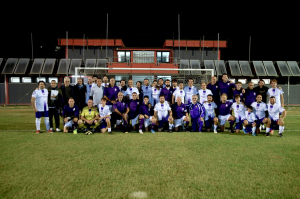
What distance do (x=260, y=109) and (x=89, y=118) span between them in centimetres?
561

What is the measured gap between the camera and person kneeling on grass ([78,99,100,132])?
251 inches

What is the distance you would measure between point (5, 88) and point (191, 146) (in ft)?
70.5

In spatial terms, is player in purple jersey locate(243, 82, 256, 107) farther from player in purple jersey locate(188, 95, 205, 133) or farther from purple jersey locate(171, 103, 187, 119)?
purple jersey locate(171, 103, 187, 119)

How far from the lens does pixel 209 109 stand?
688 cm

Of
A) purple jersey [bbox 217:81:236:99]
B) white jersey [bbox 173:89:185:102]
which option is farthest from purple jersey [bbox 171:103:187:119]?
purple jersey [bbox 217:81:236:99]

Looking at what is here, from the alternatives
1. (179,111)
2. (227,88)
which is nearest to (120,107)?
(179,111)

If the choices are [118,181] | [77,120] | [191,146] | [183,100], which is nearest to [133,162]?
[118,181]

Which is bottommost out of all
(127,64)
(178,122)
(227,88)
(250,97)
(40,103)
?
(178,122)

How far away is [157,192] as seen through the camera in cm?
238

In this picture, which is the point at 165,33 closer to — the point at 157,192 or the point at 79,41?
the point at 79,41

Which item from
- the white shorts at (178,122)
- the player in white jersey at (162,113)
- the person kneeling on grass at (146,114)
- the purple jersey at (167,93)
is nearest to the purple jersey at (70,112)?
the person kneeling on grass at (146,114)

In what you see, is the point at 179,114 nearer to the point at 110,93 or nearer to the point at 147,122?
the point at 147,122

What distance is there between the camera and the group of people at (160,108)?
21.0ft

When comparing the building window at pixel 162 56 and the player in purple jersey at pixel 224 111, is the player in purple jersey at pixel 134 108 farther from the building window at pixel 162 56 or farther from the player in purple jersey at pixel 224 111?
the building window at pixel 162 56
